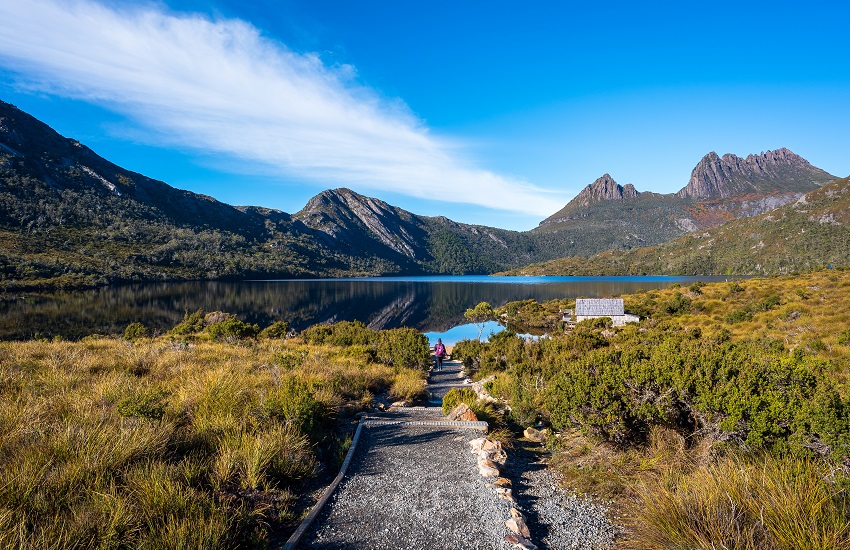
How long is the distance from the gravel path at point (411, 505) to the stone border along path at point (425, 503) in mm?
12

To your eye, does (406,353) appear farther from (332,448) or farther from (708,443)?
(708,443)

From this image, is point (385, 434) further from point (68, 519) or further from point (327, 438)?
point (68, 519)

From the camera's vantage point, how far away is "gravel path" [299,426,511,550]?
4.32m

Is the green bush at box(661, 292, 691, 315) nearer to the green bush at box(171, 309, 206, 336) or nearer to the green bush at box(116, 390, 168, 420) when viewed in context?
the green bush at box(116, 390, 168, 420)

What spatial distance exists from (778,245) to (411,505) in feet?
666

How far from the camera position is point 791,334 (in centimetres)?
2120

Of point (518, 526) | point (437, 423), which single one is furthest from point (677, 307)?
point (518, 526)

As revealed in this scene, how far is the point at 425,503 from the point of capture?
17.1ft

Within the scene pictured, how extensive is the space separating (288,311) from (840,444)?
199 feet

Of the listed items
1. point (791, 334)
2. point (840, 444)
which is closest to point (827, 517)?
point (840, 444)

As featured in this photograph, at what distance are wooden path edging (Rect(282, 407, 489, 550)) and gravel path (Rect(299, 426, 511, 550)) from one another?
87 mm

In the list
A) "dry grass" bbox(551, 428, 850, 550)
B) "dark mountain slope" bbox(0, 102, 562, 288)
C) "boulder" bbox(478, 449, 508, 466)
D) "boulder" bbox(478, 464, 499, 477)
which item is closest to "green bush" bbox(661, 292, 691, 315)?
"boulder" bbox(478, 449, 508, 466)

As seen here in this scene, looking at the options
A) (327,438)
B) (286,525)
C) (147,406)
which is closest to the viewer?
(286,525)

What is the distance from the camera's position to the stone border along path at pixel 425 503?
4328 mm
